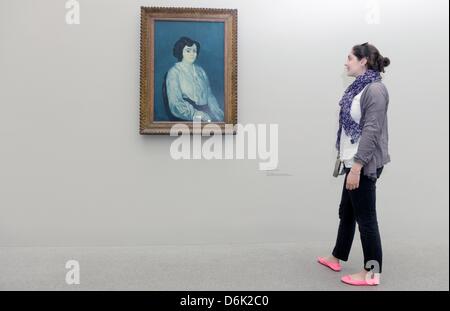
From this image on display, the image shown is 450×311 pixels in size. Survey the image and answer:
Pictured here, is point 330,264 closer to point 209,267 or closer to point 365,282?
point 365,282

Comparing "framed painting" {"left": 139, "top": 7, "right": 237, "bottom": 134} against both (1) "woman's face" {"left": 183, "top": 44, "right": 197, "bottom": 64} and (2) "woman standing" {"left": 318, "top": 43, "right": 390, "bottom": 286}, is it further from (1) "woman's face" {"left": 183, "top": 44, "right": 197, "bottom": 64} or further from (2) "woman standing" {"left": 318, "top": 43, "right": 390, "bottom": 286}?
(2) "woman standing" {"left": 318, "top": 43, "right": 390, "bottom": 286}

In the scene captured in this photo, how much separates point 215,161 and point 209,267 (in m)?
0.62

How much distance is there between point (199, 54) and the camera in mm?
2377

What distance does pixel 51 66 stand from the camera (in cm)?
235

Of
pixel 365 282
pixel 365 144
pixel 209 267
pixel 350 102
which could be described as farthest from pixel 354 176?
pixel 209 267

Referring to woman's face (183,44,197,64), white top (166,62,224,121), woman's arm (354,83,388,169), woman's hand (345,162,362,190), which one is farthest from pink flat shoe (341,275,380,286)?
woman's face (183,44,197,64)

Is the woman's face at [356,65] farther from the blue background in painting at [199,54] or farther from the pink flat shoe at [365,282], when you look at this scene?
the pink flat shoe at [365,282]

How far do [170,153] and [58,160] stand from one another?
24.8 inches

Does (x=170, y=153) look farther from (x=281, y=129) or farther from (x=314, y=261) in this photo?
(x=314, y=261)

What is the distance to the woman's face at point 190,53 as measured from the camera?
2371 millimetres

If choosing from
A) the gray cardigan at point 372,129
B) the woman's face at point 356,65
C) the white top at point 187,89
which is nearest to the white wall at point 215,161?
the white top at point 187,89

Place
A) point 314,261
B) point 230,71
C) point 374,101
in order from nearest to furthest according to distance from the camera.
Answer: point 374,101 → point 314,261 → point 230,71

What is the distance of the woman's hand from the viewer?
5.90 ft
